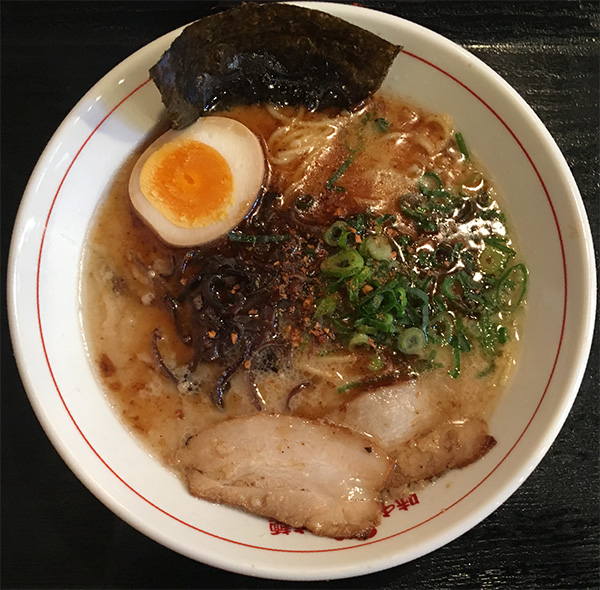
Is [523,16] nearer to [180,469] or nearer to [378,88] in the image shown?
[378,88]

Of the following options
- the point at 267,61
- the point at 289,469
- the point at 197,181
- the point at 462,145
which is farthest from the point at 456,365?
the point at 267,61

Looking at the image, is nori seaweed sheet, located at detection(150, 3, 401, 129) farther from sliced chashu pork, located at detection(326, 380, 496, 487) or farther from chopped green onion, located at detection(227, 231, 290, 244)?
sliced chashu pork, located at detection(326, 380, 496, 487)

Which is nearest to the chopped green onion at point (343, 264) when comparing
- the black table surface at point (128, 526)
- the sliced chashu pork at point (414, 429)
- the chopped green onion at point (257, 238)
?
the chopped green onion at point (257, 238)

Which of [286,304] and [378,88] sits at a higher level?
[378,88]

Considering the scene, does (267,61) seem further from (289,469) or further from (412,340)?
(289,469)

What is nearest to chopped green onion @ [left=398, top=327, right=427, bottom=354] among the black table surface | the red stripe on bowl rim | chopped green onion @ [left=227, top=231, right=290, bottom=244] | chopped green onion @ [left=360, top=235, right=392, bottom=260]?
chopped green onion @ [left=360, top=235, right=392, bottom=260]

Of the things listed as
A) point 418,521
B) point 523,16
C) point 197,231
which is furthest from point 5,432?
point 523,16

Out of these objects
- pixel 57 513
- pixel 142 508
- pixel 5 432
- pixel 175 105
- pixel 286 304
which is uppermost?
pixel 175 105
